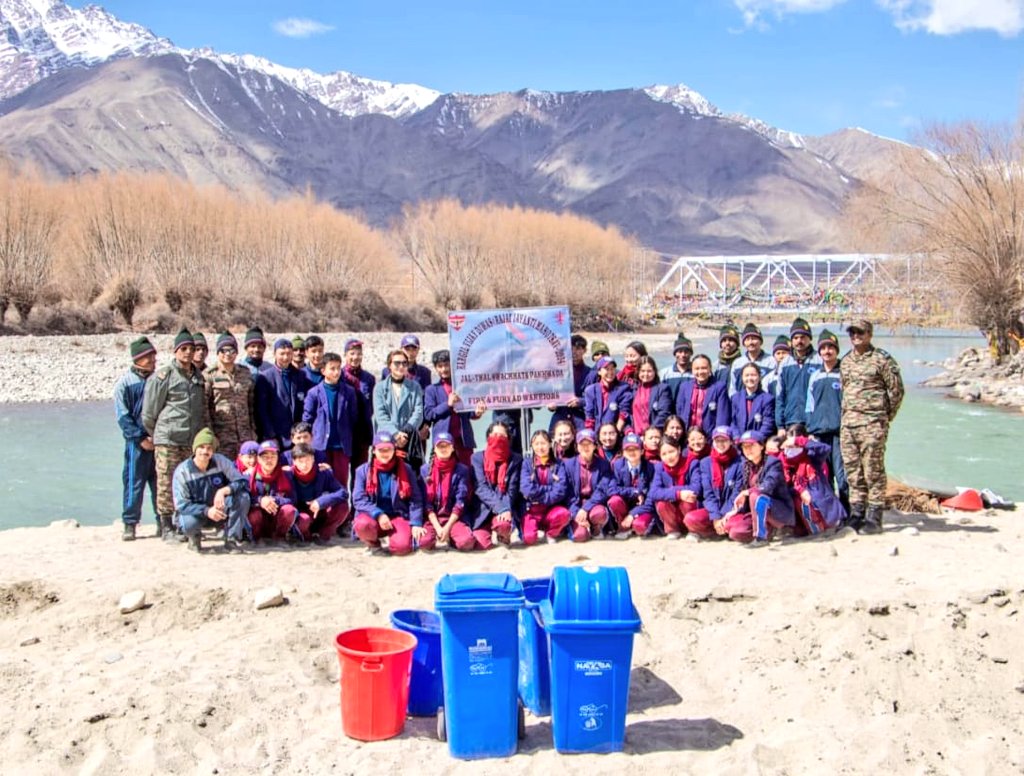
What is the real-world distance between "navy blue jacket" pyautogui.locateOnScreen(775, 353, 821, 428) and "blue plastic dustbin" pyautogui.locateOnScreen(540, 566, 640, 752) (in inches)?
164

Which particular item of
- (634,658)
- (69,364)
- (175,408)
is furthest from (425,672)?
(69,364)

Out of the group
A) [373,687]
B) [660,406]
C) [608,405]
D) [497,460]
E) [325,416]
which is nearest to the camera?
[373,687]

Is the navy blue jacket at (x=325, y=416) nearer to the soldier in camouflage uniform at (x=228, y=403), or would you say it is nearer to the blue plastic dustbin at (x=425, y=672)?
the soldier in camouflage uniform at (x=228, y=403)

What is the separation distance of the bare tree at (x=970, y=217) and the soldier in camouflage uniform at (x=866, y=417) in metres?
21.1

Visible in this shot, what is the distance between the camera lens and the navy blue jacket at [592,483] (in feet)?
26.3

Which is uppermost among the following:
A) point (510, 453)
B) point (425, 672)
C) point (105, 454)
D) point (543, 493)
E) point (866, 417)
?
point (866, 417)

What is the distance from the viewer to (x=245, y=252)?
45.1 metres

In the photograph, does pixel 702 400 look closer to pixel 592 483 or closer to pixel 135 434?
pixel 592 483

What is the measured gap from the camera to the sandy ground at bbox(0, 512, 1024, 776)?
4.57 meters

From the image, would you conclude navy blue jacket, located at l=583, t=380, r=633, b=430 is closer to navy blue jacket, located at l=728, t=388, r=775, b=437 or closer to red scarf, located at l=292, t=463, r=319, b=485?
navy blue jacket, located at l=728, t=388, r=775, b=437

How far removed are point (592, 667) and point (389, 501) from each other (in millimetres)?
3705

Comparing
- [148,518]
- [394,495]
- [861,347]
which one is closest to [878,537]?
[861,347]

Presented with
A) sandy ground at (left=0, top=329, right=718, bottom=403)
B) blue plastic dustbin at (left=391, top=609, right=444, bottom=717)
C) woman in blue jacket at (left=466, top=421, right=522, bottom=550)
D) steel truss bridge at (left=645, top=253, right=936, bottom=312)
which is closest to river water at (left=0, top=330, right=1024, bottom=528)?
sandy ground at (left=0, top=329, right=718, bottom=403)

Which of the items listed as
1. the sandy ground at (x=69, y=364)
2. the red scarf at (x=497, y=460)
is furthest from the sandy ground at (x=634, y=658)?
the sandy ground at (x=69, y=364)
